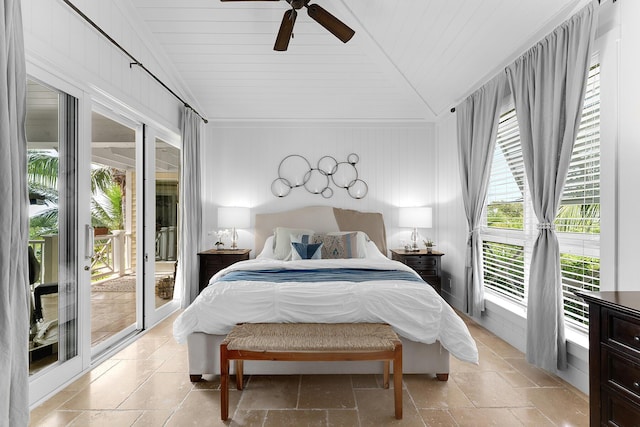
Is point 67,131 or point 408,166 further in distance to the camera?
point 408,166

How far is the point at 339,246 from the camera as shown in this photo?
4441 millimetres

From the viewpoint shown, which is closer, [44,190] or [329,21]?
[44,190]

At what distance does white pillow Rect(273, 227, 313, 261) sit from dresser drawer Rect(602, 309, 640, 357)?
10.4ft

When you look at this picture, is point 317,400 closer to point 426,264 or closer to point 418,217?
point 426,264

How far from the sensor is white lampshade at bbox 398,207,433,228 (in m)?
4.91

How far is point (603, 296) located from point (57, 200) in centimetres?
337

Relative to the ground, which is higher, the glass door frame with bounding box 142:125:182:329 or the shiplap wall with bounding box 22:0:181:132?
the shiplap wall with bounding box 22:0:181:132

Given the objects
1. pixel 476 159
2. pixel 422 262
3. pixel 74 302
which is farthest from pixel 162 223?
pixel 476 159

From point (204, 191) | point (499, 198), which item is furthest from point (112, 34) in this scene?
point (499, 198)

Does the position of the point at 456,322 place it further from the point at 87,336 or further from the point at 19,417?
the point at 87,336

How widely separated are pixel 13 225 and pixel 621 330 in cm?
280

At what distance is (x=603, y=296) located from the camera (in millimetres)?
1755

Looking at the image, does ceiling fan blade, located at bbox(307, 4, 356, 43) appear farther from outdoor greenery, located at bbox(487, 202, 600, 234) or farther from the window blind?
outdoor greenery, located at bbox(487, 202, 600, 234)

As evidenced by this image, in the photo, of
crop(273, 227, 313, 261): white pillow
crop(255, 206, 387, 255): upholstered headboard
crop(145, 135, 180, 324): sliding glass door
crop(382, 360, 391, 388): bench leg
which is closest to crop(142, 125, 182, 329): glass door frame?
crop(145, 135, 180, 324): sliding glass door
